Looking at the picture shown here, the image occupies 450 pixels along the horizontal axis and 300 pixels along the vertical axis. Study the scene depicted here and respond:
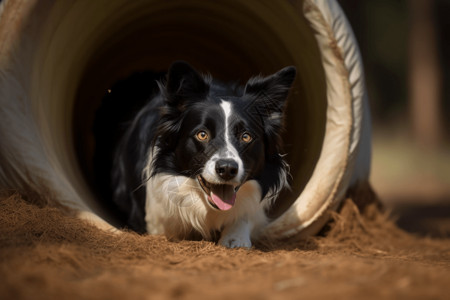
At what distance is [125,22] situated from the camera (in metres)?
5.66

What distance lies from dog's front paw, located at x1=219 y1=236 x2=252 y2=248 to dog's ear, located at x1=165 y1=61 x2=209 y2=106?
1.17 m

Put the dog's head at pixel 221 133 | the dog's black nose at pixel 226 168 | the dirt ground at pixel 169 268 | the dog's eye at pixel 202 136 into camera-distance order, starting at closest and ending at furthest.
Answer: the dirt ground at pixel 169 268, the dog's black nose at pixel 226 168, the dog's head at pixel 221 133, the dog's eye at pixel 202 136

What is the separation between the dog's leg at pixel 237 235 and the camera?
421 cm

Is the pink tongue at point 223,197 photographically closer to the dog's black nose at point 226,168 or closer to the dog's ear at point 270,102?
the dog's black nose at point 226,168

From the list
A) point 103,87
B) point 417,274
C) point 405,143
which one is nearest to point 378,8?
point 405,143

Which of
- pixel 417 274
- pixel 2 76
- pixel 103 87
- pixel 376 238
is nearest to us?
pixel 417 274

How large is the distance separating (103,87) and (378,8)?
1905 cm

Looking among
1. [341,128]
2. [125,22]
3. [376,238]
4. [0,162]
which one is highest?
[125,22]

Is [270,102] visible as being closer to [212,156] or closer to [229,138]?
[229,138]

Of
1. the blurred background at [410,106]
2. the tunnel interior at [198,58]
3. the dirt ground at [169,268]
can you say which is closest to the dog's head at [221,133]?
the dirt ground at [169,268]

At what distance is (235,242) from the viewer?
13.8 ft

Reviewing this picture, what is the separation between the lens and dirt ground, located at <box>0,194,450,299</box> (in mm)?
2518

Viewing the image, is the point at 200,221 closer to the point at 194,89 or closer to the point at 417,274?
the point at 194,89

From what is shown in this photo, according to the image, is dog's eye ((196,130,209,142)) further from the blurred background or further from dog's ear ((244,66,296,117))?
the blurred background
